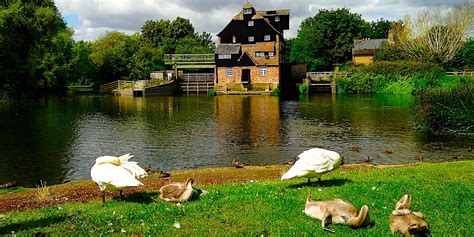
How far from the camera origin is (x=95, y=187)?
695 inches

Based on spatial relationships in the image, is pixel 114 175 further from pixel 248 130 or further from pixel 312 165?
pixel 248 130

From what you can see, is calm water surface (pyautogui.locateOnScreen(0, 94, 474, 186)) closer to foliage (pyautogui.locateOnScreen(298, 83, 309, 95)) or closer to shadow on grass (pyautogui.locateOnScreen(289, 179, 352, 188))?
shadow on grass (pyautogui.locateOnScreen(289, 179, 352, 188))

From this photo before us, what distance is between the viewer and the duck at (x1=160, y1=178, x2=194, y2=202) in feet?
38.4

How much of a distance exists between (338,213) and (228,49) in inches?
3205

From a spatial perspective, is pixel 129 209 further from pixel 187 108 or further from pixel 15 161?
pixel 187 108

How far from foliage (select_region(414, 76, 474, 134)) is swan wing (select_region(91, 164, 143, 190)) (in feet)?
73.1

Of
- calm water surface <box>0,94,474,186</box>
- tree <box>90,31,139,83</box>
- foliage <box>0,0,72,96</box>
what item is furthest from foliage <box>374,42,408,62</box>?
foliage <box>0,0,72,96</box>

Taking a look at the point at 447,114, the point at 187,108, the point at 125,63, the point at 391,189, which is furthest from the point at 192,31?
the point at 391,189

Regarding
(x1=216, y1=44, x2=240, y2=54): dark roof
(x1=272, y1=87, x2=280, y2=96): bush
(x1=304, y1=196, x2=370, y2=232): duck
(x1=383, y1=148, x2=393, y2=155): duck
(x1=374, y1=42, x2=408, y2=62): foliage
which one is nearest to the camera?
(x1=304, y1=196, x2=370, y2=232): duck

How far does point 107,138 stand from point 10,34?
2907cm

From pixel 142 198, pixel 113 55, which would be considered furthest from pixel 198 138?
pixel 113 55

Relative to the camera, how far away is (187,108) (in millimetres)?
57094

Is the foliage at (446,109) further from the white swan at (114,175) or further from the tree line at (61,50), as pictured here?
the tree line at (61,50)

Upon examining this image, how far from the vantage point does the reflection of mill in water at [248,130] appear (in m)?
29.4
